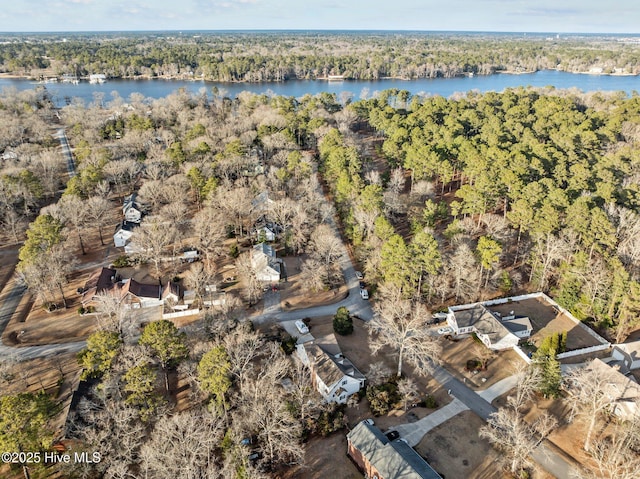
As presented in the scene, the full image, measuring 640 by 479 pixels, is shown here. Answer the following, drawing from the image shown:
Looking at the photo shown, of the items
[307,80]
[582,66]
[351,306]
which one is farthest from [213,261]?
[582,66]

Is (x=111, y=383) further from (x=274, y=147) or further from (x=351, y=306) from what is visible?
(x=274, y=147)

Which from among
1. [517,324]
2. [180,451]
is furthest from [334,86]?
[180,451]

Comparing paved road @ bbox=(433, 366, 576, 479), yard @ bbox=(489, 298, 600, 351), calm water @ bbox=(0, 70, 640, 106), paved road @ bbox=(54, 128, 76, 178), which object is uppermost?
calm water @ bbox=(0, 70, 640, 106)

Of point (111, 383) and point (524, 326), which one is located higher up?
point (111, 383)

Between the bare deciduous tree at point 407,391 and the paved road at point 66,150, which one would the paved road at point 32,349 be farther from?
Answer: the paved road at point 66,150

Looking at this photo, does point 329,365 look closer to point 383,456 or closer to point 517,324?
point 383,456

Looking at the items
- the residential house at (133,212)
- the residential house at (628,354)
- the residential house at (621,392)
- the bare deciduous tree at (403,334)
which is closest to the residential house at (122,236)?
the residential house at (133,212)

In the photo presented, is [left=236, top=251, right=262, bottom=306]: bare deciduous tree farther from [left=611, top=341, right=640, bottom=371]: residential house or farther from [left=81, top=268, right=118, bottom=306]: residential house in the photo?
[left=611, top=341, right=640, bottom=371]: residential house

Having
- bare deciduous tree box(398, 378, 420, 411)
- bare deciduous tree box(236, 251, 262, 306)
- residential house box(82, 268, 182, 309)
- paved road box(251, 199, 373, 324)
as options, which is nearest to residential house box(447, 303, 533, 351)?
paved road box(251, 199, 373, 324)
